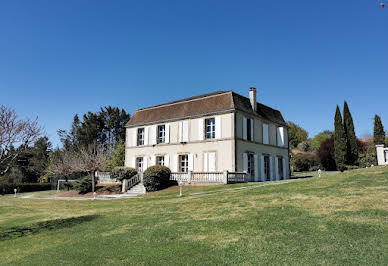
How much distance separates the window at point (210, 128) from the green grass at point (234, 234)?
13.3 meters

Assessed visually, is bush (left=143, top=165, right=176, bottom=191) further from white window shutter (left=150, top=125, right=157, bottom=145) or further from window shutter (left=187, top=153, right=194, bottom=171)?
white window shutter (left=150, top=125, right=157, bottom=145)

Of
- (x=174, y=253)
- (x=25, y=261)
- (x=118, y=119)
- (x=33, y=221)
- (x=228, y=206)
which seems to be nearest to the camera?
(x=174, y=253)

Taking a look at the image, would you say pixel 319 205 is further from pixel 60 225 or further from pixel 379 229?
pixel 60 225

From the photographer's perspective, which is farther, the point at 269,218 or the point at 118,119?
the point at 118,119

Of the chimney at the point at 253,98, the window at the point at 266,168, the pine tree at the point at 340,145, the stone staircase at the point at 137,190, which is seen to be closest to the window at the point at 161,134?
the stone staircase at the point at 137,190

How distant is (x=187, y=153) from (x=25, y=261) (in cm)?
1917

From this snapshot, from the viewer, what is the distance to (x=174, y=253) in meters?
6.18

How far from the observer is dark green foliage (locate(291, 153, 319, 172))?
41969 mm

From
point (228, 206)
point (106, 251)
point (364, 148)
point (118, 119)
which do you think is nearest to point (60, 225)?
point (106, 251)

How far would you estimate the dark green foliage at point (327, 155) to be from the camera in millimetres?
37438

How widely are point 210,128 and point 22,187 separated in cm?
2910

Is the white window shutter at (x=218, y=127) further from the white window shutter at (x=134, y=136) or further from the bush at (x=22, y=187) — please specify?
the bush at (x=22, y=187)

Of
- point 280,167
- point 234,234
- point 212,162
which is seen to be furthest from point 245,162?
point 234,234

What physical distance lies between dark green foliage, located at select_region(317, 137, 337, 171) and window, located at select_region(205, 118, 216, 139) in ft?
68.4
